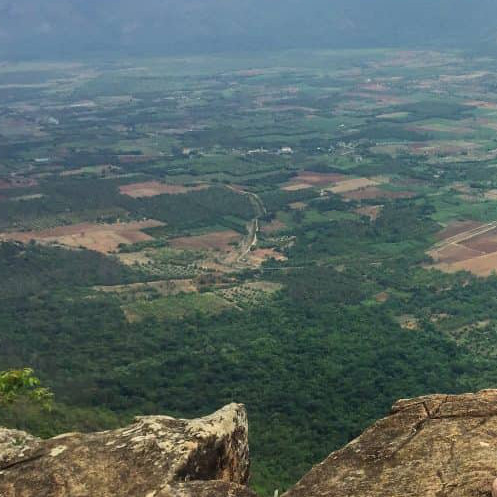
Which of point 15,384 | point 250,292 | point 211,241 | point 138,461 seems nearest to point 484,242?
point 250,292

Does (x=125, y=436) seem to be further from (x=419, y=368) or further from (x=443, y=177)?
(x=443, y=177)

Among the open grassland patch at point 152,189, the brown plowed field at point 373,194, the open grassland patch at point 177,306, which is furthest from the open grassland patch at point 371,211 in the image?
the open grassland patch at point 177,306

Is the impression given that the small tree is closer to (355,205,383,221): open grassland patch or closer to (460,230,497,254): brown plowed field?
(460,230,497,254): brown plowed field

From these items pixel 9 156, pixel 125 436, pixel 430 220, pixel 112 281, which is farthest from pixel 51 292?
pixel 9 156

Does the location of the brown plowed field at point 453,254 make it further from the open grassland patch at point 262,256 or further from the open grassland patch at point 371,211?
the open grassland patch at point 262,256

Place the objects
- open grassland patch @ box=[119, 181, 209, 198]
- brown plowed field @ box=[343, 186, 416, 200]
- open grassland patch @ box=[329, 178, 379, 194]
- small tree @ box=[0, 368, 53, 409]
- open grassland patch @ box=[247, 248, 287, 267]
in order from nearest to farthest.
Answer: small tree @ box=[0, 368, 53, 409]
open grassland patch @ box=[247, 248, 287, 267]
brown plowed field @ box=[343, 186, 416, 200]
open grassland patch @ box=[329, 178, 379, 194]
open grassland patch @ box=[119, 181, 209, 198]

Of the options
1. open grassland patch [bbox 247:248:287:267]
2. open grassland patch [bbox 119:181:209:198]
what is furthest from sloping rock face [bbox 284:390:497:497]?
open grassland patch [bbox 119:181:209:198]
